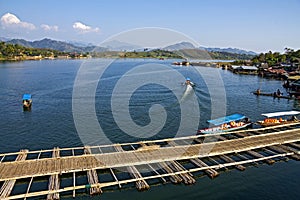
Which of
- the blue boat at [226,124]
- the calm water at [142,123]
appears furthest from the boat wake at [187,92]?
the blue boat at [226,124]

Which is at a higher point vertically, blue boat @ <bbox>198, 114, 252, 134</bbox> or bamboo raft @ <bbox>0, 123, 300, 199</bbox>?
blue boat @ <bbox>198, 114, 252, 134</bbox>

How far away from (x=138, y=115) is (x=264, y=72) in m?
54.5

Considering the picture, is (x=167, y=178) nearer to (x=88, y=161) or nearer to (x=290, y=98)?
(x=88, y=161)

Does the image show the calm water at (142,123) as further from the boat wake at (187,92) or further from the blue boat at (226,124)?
the blue boat at (226,124)

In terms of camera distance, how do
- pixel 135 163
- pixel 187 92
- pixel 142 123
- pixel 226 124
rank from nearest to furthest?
pixel 135 163, pixel 226 124, pixel 142 123, pixel 187 92

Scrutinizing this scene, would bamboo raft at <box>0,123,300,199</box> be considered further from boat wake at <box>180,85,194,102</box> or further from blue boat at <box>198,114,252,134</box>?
boat wake at <box>180,85,194,102</box>

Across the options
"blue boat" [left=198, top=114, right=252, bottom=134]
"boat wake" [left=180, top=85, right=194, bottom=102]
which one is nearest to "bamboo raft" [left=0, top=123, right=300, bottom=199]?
"blue boat" [left=198, top=114, right=252, bottom=134]

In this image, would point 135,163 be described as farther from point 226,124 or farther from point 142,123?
point 226,124

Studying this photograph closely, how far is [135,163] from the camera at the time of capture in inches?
610

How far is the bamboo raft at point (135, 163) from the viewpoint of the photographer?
1383 cm

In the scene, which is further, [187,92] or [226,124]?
[187,92]

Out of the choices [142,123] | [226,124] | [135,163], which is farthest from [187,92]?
[135,163]

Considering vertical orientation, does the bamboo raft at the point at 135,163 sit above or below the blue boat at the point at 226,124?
below

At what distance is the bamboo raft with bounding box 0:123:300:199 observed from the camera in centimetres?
1383
